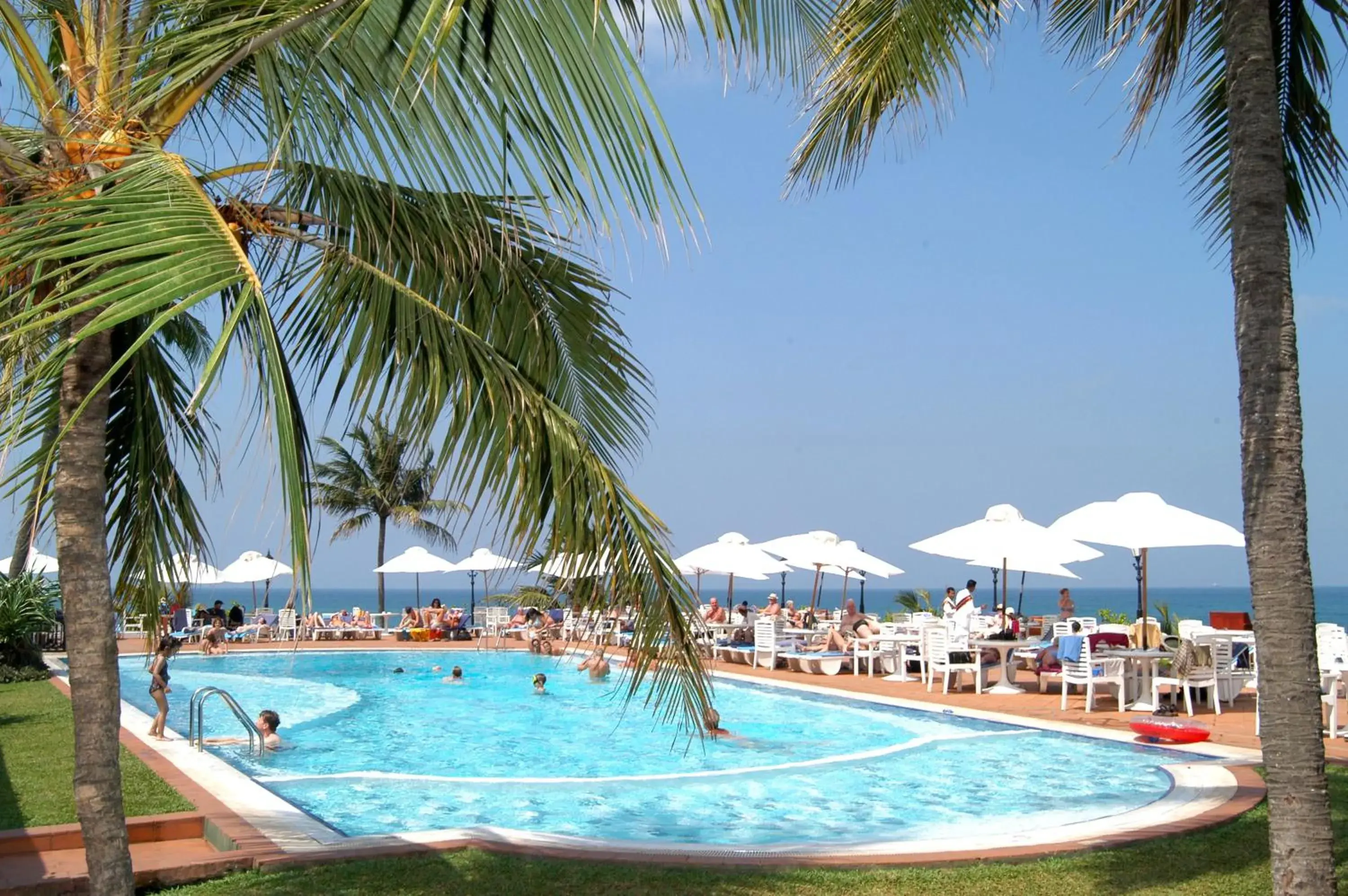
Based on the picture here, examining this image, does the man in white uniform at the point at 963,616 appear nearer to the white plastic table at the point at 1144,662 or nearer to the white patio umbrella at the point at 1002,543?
the white patio umbrella at the point at 1002,543

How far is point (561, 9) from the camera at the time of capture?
2695 mm

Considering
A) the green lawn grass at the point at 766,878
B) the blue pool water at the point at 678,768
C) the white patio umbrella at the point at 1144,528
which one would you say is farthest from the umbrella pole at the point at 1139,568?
the green lawn grass at the point at 766,878

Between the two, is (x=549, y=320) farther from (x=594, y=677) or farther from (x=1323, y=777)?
(x=594, y=677)

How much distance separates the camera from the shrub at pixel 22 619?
1644 cm

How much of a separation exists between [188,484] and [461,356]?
223 centimetres

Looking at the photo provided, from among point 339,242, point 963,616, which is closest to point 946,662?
point 963,616

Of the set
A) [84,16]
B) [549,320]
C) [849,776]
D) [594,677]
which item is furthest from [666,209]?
[594,677]

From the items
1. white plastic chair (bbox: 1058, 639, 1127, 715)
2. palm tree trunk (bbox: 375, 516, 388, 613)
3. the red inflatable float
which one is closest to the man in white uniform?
white plastic chair (bbox: 1058, 639, 1127, 715)

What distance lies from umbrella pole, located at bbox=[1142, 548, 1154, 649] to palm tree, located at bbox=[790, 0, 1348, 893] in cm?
885

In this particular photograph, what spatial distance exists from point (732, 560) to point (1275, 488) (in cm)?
1815

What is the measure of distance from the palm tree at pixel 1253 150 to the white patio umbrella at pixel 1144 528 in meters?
8.59

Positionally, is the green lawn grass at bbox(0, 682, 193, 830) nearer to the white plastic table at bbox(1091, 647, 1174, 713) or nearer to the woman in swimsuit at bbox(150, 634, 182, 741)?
the woman in swimsuit at bbox(150, 634, 182, 741)

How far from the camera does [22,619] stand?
16.7 m

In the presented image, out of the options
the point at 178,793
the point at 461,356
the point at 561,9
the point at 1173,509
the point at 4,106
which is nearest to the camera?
the point at 561,9
